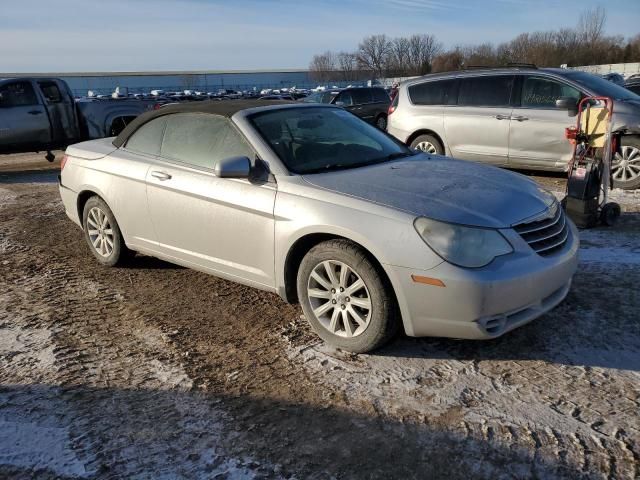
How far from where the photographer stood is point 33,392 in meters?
3.25

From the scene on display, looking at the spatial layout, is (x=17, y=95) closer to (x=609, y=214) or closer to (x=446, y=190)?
(x=446, y=190)

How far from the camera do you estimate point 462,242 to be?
3.16 metres

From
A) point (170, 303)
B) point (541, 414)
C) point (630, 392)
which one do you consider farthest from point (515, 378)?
point (170, 303)

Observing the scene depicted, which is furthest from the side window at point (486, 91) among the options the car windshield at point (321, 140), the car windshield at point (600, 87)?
the car windshield at point (321, 140)

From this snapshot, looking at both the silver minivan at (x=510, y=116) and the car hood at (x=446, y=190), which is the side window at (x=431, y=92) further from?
the car hood at (x=446, y=190)

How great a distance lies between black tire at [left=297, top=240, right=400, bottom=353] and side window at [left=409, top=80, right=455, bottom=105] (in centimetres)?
655

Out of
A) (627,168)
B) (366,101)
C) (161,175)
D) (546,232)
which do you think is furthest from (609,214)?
(366,101)

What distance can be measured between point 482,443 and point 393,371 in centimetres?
78

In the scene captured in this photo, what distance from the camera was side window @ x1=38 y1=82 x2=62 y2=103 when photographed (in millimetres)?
12484

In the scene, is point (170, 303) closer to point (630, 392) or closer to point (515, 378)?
point (515, 378)

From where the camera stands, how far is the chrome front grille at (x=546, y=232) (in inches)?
133

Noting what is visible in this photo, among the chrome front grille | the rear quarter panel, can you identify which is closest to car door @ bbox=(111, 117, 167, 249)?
the chrome front grille

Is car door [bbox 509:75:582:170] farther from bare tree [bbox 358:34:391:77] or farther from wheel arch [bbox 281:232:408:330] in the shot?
bare tree [bbox 358:34:391:77]

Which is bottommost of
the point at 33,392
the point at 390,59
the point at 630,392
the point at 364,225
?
the point at 33,392
